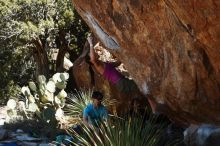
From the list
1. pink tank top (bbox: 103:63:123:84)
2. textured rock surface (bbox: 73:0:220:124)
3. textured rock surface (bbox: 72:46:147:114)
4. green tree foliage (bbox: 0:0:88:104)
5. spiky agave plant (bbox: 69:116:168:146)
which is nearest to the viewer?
textured rock surface (bbox: 73:0:220:124)

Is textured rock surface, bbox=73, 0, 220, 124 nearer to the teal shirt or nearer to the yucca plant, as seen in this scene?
the yucca plant

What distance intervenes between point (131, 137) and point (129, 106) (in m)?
4.72

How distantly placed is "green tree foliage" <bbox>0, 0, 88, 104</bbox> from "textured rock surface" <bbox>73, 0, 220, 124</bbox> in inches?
284

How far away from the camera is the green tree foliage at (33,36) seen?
51.8 feet

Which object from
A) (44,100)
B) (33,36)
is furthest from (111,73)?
(33,36)

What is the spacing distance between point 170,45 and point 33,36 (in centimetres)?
934

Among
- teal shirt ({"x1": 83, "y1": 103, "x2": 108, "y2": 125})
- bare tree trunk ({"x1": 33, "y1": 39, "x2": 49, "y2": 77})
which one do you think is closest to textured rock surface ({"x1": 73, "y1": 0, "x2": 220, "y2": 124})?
teal shirt ({"x1": 83, "y1": 103, "x2": 108, "y2": 125})

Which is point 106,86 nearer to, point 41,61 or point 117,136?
point 41,61

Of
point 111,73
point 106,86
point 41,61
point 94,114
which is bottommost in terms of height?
point 94,114

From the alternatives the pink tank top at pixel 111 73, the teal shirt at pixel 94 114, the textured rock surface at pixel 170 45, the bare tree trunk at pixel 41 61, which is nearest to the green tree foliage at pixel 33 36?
the bare tree trunk at pixel 41 61

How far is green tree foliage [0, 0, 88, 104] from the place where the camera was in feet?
51.8

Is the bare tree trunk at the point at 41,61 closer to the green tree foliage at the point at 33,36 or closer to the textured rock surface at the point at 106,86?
the green tree foliage at the point at 33,36

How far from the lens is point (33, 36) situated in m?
16.1

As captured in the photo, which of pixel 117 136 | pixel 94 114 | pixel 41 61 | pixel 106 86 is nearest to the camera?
pixel 117 136
